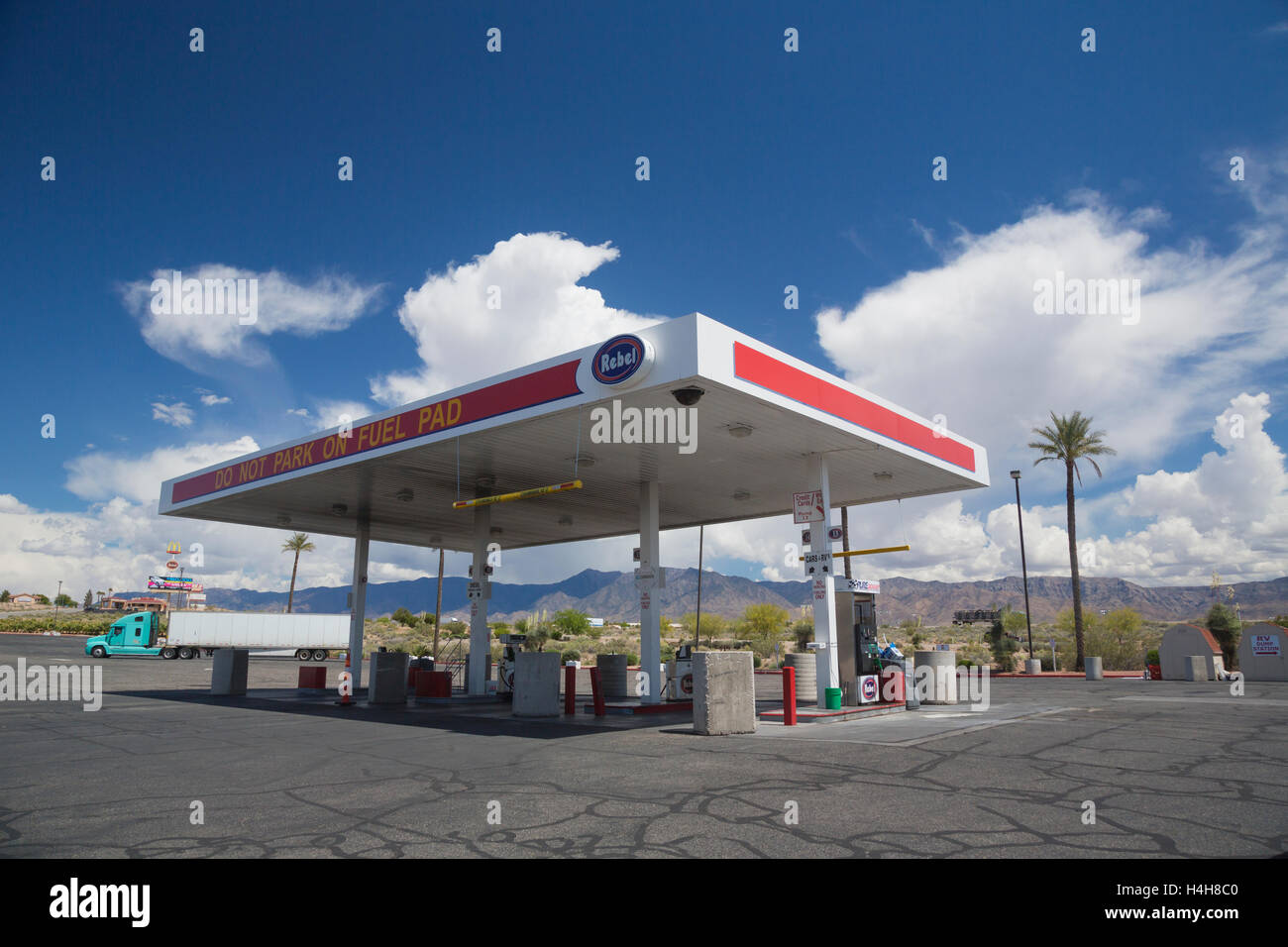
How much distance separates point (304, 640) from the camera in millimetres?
55344

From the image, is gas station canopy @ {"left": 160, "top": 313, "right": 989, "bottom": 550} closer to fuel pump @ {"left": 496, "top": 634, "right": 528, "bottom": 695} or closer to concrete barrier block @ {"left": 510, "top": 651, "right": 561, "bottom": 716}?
fuel pump @ {"left": 496, "top": 634, "right": 528, "bottom": 695}

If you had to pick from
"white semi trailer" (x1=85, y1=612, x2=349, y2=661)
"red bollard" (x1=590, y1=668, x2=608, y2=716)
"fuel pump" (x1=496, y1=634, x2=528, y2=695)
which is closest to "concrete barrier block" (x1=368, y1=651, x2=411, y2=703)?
"fuel pump" (x1=496, y1=634, x2=528, y2=695)

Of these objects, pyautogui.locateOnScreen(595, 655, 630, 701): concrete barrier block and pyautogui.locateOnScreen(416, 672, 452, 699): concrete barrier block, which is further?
pyautogui.locateOnScreen(595, 655, 630, 701): concrete barrier block

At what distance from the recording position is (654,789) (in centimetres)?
817

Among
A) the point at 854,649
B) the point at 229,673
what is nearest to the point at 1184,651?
the point at 854,649

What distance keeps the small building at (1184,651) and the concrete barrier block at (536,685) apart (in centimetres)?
2500

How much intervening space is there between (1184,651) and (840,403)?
75.7ft

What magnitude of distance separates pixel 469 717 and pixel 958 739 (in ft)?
33.8

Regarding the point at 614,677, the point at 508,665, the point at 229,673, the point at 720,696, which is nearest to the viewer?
the point at 720,696

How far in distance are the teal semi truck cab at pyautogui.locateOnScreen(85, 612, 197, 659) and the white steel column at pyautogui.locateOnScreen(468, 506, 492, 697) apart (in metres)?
37.6

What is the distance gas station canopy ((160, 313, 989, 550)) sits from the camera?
13242mm

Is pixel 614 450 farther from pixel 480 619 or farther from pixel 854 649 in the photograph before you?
pixel 480 619
